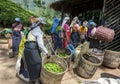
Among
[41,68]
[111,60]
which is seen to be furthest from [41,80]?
[111,60]

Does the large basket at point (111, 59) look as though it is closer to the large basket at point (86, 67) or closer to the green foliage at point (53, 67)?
the large basket at point (86, 67)

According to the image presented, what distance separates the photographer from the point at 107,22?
867cm

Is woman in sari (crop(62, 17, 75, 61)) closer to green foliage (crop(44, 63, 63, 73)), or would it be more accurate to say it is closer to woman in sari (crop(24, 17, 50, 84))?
green foliage (crop(44, 63, 63, 73))

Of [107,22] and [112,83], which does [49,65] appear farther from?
[107,22]

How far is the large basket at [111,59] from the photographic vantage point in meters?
7.25

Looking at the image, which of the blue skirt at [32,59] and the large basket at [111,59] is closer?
the blue skirt at [32,59]

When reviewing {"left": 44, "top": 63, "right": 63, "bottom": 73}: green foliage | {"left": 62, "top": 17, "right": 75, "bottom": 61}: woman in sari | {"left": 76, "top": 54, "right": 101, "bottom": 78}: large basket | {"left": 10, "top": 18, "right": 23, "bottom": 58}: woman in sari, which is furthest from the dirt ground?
{"left": 62, "top": 17, "right": 75, "bottom": 61}: woman in sari

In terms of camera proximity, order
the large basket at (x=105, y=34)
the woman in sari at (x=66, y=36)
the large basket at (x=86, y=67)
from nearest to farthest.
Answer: the large basket at (x=86, y=67) → the large basket at (x=105, y=34) → the woman in sari at (x=66, y=36)

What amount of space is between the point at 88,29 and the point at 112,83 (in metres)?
4.77

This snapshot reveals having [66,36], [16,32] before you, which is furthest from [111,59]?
[16,32]

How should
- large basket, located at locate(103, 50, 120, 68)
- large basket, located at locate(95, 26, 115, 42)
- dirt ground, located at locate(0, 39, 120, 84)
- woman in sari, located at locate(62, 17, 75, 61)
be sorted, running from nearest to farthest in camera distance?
dirt ground, located at locate(0, 39, 120, 84), large basket, located at locate(95, 26, 115, 42), woman in sari, located at locate(62, 17, 75, 61), large basket, located at locate(103, 50, 120, 68)

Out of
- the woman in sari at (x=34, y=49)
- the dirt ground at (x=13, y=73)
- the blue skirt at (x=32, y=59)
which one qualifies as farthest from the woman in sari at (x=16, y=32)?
the blue skirt at (x=32, y=59)

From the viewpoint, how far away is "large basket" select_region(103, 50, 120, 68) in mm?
7254

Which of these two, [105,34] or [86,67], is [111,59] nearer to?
[105,34]
